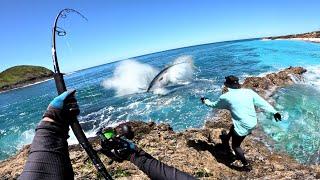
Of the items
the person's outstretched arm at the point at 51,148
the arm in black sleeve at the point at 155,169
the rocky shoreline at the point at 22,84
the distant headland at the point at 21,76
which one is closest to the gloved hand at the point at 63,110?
the person's outstretched arm at the point at 51,148

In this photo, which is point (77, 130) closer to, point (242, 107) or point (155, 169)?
point (155, 169)

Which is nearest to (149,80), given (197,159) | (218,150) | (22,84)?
(218,150)

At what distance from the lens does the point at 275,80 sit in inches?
867

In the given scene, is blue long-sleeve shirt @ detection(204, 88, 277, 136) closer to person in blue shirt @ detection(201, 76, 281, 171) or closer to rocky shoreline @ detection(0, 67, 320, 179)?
person in blue shirt @ detection(201, 76, 281, 171)

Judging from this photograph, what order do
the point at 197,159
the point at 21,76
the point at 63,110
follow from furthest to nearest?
the point at 21,76 → the point at 197,159 → the point at 63,110

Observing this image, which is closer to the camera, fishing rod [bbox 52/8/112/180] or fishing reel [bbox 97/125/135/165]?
fishing rod [bbox 52/8/112/180]

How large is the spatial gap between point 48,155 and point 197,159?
22.3 ft

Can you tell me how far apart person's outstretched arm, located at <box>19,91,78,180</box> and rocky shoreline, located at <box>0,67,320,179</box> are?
5.39 m

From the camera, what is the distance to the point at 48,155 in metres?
2.45

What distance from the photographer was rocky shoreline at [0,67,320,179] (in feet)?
26.9

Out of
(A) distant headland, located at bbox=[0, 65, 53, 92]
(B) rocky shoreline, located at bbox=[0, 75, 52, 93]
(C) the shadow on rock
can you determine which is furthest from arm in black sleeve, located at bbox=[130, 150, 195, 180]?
(A) distant headland, located at bbox=[0, 65, 53, 92]

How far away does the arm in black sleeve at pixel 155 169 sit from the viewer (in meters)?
4.31

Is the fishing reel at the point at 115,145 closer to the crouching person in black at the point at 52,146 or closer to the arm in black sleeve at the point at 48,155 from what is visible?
the crouching person in black at the point at 52,146

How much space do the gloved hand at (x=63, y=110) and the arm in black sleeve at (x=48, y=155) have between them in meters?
0.06
